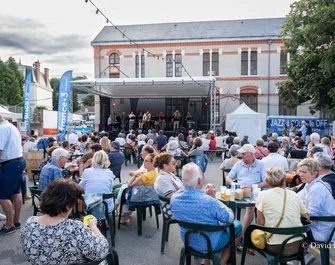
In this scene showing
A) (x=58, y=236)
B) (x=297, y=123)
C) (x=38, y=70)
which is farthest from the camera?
(x=38, y=70)

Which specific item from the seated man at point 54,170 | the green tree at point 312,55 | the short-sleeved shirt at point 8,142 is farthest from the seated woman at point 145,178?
the green tree at point 312,55

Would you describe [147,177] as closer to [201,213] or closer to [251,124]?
[201,213]

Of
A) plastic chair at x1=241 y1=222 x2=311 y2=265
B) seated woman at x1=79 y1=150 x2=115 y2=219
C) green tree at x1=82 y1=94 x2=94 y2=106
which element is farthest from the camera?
green tree at x1=82 y1=94 x2=94 y2=106

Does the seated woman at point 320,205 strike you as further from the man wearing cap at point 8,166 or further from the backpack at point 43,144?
the backpack at point 43,144

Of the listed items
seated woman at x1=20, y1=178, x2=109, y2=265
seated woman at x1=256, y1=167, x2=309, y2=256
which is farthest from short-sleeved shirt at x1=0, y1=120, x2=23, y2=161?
seated woman at x1=256, y1=167, x2=309, y2=256

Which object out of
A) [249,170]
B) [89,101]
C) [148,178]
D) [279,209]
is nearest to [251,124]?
[249,170]

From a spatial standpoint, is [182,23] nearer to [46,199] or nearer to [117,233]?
[117,233]

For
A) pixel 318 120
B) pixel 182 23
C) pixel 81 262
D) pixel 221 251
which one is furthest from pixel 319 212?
pixel 182 23

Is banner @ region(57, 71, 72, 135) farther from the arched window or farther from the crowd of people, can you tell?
the arched window

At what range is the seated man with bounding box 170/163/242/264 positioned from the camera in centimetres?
307

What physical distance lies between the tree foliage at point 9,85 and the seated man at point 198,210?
46642 mm

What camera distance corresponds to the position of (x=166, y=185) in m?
4.33

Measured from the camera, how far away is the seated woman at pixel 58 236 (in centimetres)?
227

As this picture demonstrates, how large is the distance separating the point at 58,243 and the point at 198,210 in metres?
1.34
